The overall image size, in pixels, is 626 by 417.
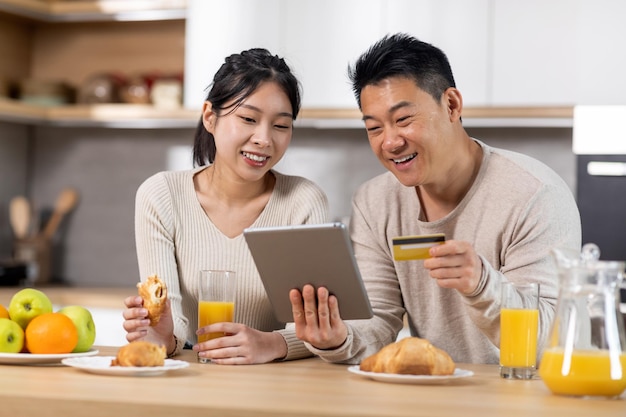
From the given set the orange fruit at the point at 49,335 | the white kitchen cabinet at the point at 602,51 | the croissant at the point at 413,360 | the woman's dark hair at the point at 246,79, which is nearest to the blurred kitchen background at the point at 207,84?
the white kitchen cabinet at the point at 602,51

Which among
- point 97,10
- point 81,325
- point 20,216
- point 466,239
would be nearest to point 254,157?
point 466,239

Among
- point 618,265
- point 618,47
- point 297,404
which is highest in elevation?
point 618,47

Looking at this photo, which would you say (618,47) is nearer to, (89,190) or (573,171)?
(573,171)

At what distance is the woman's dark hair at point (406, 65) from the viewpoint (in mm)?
2045

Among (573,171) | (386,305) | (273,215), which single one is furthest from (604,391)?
(573,171)

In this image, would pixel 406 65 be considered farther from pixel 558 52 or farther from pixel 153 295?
pixel 558 52

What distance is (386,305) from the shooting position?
217cm

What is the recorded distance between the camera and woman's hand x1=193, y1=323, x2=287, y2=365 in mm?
1721

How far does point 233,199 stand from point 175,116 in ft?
5.11

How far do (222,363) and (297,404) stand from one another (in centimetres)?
51

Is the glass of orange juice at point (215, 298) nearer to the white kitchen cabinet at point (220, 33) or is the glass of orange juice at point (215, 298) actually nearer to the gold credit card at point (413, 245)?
the gold credit card at point (413, 245)

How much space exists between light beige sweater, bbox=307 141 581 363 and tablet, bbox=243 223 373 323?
190 mm

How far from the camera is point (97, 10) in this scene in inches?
156

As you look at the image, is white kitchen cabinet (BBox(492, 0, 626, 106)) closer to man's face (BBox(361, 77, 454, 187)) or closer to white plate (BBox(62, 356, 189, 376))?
man's face (BBox(361, 77, 454, 187))
